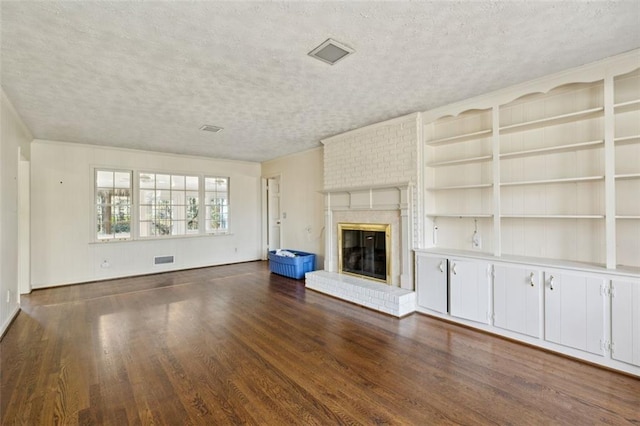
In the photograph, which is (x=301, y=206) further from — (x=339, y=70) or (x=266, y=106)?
(x=339, y=70)

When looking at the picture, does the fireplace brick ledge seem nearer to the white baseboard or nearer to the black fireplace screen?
the black fireplace screen

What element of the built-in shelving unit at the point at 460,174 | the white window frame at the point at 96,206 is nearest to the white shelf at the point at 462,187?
the built-in shelving unit at the point at 460,174

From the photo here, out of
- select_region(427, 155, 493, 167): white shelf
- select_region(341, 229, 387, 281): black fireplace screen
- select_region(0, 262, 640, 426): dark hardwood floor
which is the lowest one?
select_region(0, 262, 640, 426): dark hardwood floor

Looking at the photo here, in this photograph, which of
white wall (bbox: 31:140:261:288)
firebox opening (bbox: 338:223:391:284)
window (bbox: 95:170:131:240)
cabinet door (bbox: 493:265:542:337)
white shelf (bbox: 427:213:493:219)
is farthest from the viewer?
window (bbox: 95:170:131:240)

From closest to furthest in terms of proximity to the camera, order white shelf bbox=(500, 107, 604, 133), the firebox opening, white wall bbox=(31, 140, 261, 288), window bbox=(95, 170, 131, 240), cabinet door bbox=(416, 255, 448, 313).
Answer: white shelf bbox=(500, 107, 604, 133) → cabinet door bbox=(416, 255, 448, 313) → the firebox opening → white wall bbox=(31, 140, 261, 288) → window bbox=(95, 170, 131, 240)

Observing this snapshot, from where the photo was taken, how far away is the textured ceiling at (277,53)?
203 centimetres

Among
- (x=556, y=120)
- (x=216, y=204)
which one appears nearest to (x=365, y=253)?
(x=556, y=120)

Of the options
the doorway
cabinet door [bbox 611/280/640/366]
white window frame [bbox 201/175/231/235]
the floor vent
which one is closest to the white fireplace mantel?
cabinet door [bbox 611/280/640/366]

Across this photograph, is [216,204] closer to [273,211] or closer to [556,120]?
[273,211]

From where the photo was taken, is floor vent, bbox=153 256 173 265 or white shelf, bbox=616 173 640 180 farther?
floor vent, bbox=153 256 173 265

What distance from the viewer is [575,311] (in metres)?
2.75

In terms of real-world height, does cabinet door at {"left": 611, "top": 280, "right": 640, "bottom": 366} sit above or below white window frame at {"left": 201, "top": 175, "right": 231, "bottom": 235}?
below

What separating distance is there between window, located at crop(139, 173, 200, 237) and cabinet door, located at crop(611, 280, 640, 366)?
7.10 m

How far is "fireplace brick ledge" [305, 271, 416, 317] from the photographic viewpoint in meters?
3.88
